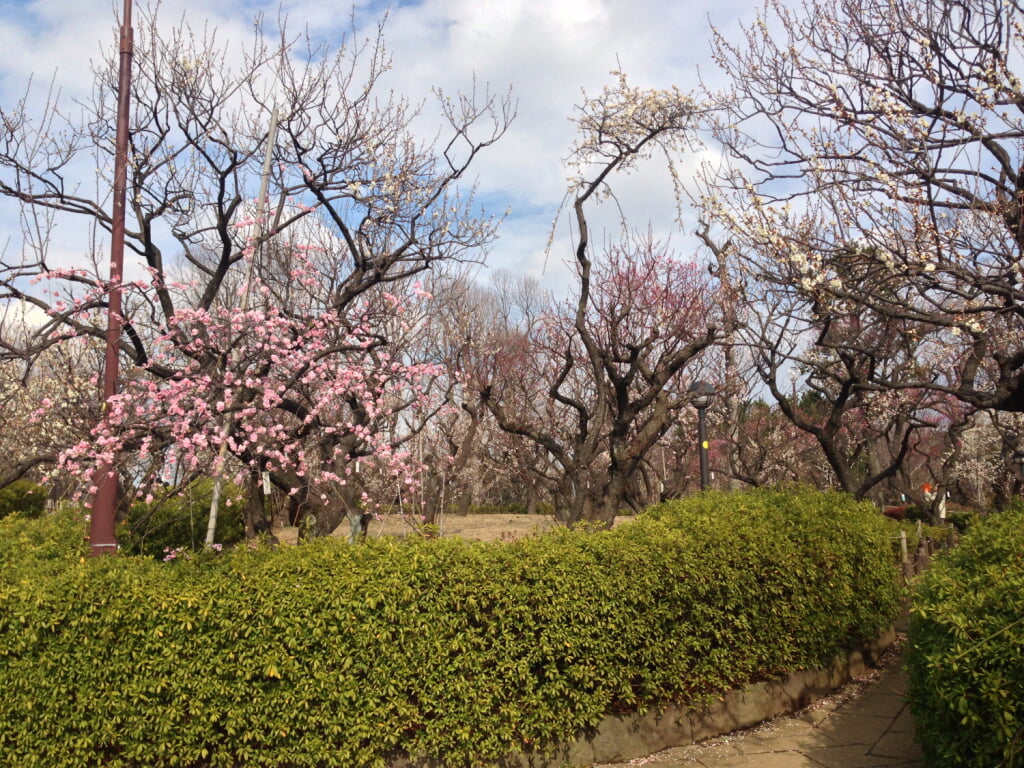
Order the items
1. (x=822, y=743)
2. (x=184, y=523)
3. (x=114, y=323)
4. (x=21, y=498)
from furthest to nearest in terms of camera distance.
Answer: (x=21, y=498), (x=184, y=523), (x=114, y=323), (x=822, y=743)

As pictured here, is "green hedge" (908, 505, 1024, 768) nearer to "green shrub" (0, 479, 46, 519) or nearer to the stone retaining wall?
the stone retaining wall

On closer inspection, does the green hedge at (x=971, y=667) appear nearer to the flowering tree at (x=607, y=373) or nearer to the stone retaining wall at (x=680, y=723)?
the stone retaining wall at (x=680, y=723)

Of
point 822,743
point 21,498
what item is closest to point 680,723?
point 822,743

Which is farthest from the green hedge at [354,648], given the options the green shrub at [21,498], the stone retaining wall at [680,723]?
the green shrub at [21,498]

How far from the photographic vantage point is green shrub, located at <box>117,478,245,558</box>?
7.38 meters

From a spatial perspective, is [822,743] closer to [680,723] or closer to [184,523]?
[680,723]

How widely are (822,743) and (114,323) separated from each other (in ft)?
19.0

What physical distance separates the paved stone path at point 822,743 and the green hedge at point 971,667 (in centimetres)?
83

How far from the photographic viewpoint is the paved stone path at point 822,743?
15.3ft

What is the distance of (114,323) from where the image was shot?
17.9ft

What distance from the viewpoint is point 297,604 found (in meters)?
4.00

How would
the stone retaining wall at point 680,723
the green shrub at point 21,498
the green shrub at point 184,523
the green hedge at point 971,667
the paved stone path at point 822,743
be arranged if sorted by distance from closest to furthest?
the green hedge at point 971,667 < the stone retaining wall at point 680,723 < the paved stone path at point 822,743 < the green shrub at point 184,523 < the green shrub at point 21,498

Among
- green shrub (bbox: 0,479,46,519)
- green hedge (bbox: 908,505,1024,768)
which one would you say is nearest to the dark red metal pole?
green hedge (bbox: 908,505,1024,768)

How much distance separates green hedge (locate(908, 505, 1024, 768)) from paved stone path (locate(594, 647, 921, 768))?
2.73 ft
